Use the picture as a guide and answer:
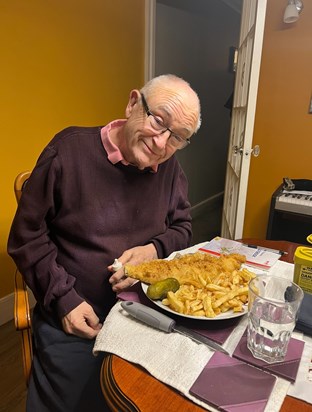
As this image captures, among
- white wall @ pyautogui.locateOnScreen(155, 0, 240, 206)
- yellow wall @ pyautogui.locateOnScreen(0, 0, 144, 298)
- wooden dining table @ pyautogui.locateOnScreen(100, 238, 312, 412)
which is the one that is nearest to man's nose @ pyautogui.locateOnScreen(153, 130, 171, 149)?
wooden dining table @ pyautogui.locateOnScreen(100, 238, 312, 412)

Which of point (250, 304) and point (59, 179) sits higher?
point (59, 179)

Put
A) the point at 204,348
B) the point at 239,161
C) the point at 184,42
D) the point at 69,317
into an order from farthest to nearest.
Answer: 1. the point at 184,42
2. the point at 239,161
3. the point at 69,317
4. the point at 204,348

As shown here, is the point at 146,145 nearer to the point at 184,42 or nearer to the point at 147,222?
the point at 147,222

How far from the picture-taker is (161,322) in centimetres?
70

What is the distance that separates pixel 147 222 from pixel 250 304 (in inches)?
19.9

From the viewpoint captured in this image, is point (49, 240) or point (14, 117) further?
point (14, 117)

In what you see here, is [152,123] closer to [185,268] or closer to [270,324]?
[185,268]

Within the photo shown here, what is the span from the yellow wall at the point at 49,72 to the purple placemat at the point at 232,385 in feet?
5.33

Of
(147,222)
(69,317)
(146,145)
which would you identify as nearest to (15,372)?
(69,317)

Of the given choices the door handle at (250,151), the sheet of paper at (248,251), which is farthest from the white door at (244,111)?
the sheet of paper at (248,251)

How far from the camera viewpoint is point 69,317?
962 millimetres

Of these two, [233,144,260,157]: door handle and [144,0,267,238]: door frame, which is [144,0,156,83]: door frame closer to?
[144,0,267,238]: door frame

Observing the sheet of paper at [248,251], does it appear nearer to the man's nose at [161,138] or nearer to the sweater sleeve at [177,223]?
the sweater sleeve at [177,223]

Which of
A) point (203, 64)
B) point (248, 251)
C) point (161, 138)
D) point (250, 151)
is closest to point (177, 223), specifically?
point (248, 251)
